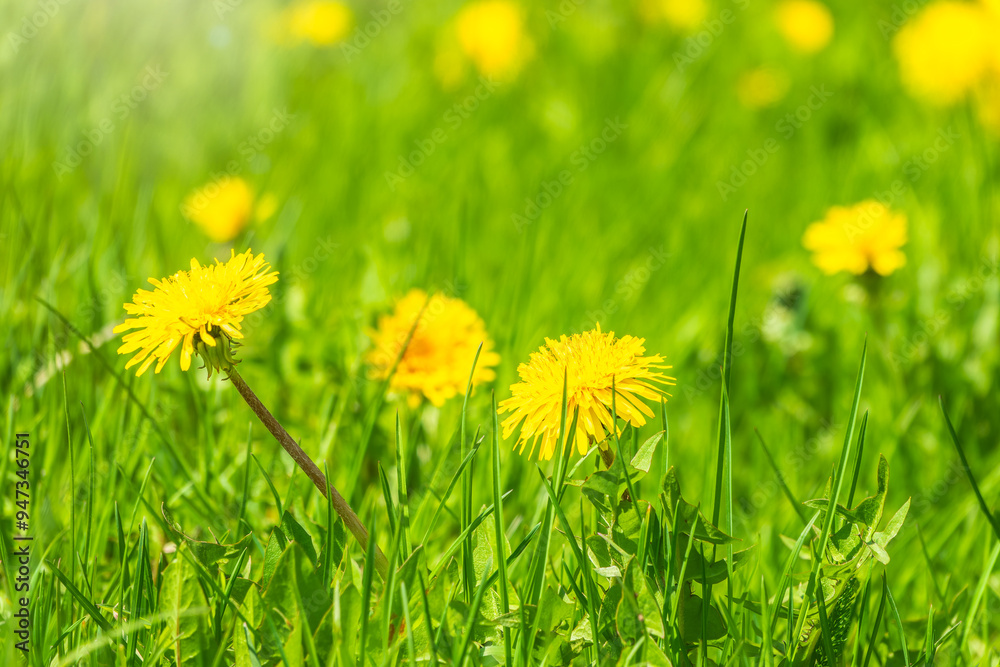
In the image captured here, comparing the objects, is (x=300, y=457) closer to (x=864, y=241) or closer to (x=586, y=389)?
(x=586, y=389)

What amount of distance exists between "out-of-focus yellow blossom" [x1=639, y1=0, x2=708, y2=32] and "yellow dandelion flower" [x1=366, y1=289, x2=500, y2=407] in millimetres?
3007

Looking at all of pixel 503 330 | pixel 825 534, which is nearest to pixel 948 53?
pixel 503 330

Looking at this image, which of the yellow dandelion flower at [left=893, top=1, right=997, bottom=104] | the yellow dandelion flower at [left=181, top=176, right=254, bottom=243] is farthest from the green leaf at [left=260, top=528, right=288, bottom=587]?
the yellow dandelion flower at [left=893, top=1, right=997, bottom=104]

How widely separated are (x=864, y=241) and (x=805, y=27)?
2285 millimetres

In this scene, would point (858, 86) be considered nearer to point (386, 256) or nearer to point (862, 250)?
point (862, 250)

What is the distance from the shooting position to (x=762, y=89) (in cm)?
355

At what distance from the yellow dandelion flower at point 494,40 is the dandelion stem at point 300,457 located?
2.97 metres

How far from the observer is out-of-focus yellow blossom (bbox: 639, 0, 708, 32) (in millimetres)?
4086

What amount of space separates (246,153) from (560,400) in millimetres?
2463

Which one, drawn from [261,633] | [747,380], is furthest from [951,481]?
[261,633]

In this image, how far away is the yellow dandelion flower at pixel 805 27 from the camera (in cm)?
380

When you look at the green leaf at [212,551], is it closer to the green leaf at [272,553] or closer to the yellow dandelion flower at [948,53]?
the green leaf at [272,553]

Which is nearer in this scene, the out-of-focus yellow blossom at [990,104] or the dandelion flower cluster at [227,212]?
the dandelion flower cluster at [227,212]

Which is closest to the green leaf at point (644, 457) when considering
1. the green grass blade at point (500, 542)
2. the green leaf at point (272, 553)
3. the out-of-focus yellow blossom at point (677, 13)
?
the green grass blade at point (500, 542)
